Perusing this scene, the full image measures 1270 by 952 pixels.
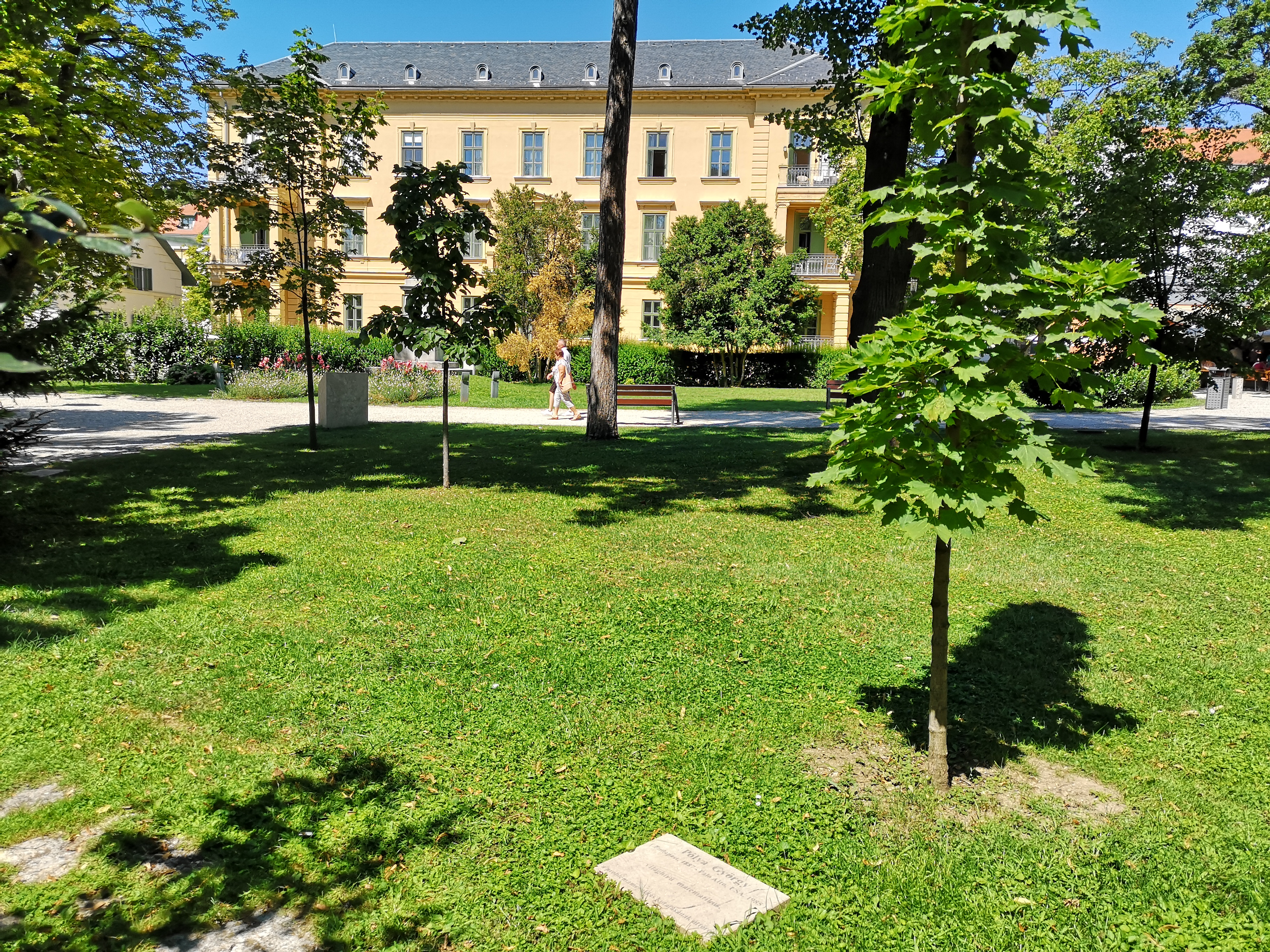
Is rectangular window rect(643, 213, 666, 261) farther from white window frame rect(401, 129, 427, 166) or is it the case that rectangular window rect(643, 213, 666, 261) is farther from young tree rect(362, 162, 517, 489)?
young tree rect(362, 162, 517, 489)

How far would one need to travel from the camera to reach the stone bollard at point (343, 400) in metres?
17.3

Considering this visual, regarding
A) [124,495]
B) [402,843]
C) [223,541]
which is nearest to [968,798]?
[402,843]

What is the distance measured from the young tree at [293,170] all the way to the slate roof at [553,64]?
32093 mm

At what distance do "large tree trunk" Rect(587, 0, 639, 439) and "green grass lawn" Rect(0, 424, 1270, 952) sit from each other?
241 inches

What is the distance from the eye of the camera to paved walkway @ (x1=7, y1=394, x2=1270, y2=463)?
1527cm

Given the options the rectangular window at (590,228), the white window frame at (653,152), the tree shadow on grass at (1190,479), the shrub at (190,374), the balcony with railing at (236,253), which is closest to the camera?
the tree shadow on grass at (1190,479)

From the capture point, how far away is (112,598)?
6.20m

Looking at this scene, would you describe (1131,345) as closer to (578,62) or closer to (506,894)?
(506,894)

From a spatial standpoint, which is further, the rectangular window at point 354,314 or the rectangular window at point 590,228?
the rectangular window at point 354,314

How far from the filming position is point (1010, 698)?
5.14 meters

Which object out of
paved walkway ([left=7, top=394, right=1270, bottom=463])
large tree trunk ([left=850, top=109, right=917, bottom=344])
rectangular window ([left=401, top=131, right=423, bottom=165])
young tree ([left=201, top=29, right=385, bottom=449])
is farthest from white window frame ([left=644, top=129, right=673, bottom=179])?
large tree trunk ([left=850, top=109, right=917, bottom=344])

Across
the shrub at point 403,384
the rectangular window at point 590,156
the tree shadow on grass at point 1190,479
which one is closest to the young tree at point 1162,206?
the tree shadow on grass at point 1190,479

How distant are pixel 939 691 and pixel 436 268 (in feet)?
24.7

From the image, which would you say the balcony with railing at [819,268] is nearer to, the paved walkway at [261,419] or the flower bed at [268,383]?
the paved walkway at [261,419]
